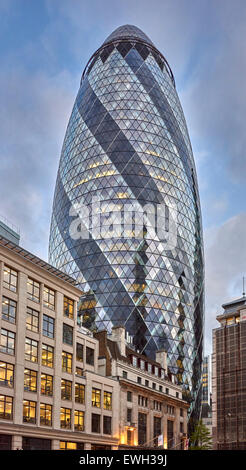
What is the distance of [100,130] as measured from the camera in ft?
439

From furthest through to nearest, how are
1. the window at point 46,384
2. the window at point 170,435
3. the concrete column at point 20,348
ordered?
1. the window at point 170,435
2. the window at point 46,384
3. the concrete column at point 20,348

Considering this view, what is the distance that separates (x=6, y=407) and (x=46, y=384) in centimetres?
771

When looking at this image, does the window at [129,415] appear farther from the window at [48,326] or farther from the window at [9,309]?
the window at [9,309]

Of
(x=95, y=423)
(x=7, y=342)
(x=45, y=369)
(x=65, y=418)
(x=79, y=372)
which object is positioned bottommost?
(x=95, y=423)

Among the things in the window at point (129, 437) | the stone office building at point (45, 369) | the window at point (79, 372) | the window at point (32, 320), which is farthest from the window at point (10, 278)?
the window at point (129, 437)

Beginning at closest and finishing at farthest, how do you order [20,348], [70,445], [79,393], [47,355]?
[20,348]
[47,355]
[70,445]
[79,393]

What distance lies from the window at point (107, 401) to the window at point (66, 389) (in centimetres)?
848

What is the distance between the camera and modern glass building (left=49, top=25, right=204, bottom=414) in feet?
390

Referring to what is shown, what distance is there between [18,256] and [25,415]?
621 inches

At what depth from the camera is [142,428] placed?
79.8 metres

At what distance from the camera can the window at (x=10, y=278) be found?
2223 inches

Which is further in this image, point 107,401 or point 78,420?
point 107,401

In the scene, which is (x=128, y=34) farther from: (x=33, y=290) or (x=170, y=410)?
(x=33, y=290)

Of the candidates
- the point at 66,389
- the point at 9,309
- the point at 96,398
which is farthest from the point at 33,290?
the point at 96,398
